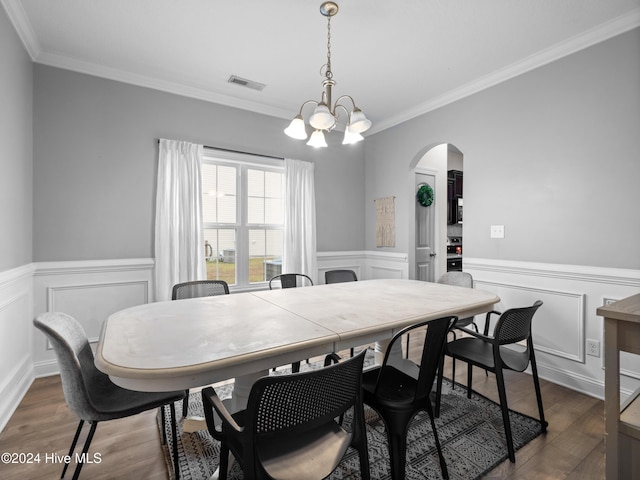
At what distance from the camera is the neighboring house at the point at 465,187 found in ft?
7.65

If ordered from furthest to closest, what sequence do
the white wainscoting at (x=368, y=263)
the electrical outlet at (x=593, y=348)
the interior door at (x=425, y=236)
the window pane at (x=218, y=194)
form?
the interior door at (x=425, y=236)
the white wainscoting at (x=368, y=263)
the window pane at (x=218, y=194)
the electrical outlet at (x=593, y=348)

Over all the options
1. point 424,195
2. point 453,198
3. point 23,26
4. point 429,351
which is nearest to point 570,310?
point 429,351

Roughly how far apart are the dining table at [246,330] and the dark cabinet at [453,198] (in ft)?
11.1

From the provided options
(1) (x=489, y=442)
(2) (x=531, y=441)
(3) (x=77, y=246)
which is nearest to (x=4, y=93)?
(3) (x=77, y=246)

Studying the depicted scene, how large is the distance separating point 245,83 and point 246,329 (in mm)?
2773

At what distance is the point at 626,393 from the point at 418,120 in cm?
323

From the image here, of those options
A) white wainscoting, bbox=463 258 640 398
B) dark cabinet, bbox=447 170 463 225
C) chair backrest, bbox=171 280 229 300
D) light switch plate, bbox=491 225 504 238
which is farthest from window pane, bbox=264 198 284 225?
dark cabinet, bbox=447 170 463 225

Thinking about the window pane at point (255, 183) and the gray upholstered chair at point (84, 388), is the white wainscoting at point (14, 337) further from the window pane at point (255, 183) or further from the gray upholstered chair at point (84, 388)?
the window pane at point (255, 183)

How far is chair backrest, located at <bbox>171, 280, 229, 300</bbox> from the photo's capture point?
8.11ft

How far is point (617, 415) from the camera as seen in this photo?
975mm

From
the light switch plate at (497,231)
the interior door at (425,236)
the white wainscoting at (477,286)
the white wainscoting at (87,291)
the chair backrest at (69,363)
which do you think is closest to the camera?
the chair backrest at (69,363)

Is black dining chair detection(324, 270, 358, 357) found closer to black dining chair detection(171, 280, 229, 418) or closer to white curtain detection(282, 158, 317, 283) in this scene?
white curtain detection(282, 158, 317, 283)

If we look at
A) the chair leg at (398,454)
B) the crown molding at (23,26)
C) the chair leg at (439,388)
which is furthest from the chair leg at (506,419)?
the crown molding at (23,26)

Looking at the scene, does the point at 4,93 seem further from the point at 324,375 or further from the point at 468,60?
the point at 468,60
